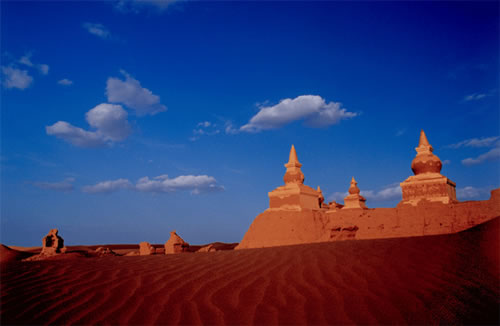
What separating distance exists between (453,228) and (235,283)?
48.7 feet

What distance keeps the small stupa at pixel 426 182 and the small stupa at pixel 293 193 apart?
6.08 metres

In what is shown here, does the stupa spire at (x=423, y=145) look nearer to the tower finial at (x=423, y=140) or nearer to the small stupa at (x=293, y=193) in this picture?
the tower finial at (x=423, y=140)

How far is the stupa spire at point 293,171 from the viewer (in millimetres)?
24395

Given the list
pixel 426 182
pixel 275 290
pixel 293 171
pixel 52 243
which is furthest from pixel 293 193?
pixel 275 290

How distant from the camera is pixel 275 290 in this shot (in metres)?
4.03

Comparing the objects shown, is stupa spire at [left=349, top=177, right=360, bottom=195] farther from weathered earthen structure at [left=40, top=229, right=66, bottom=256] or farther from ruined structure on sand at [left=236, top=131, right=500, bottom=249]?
weathered earthen structure at [left=40, top=229, right=66, bottom=256]

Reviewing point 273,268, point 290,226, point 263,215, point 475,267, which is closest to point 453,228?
point 290,226

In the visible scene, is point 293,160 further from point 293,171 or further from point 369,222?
point 369,222

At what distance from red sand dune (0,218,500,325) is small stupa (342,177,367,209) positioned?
22.4 m

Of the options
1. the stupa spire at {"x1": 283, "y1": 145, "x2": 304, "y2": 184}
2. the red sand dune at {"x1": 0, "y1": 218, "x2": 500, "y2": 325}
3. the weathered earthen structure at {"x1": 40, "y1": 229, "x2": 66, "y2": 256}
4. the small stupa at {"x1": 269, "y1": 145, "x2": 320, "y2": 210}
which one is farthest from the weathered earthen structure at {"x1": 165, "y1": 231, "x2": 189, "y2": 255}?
the stupa spire at {"x1": 283, "y1": 145, "x2": 304, "y2": 184}

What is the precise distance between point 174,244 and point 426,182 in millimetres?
15968

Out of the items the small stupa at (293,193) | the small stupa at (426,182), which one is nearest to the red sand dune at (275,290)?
the small stupa at (426,182)

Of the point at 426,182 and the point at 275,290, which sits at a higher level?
the point at 426,182

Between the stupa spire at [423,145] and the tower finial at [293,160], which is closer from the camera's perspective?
the stupa spire at [423,145]
